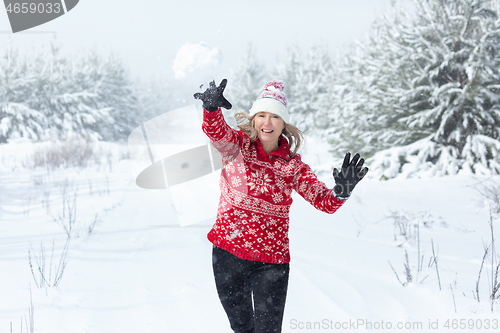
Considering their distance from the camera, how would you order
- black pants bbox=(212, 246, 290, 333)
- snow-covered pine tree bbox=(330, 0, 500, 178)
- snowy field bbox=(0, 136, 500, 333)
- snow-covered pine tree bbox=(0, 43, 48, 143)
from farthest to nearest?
snow-covered pine tree bbox=(0, 43, 48, 143) → snow-covered pine tree bbox=(330, 0, 500, 178) → snowy field bbox=(0, 136, 500, 333) → black pants bbox=(212, 246, 290, 333)

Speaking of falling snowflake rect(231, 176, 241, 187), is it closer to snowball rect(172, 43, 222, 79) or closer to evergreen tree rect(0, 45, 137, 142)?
snowball rect(172, 43, 222, 79)

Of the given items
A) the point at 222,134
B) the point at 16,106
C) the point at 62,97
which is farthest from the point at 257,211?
the point at 62,97

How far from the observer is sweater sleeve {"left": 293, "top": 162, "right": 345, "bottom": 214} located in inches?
66.4

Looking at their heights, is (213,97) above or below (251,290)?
above

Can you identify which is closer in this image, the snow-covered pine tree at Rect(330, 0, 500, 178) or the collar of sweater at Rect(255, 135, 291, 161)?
the collar of sweater at Rect(255, 135, 291, 161)

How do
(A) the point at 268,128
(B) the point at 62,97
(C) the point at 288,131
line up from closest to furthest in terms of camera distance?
(A) the point at 268,128, (C) the point at 288,131, (B) the point at 62,97

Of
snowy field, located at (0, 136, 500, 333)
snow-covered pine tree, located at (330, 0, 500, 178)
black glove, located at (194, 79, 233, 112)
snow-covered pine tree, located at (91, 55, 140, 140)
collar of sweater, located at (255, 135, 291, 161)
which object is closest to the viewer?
black glove, located at (194, 79, 233, 112)

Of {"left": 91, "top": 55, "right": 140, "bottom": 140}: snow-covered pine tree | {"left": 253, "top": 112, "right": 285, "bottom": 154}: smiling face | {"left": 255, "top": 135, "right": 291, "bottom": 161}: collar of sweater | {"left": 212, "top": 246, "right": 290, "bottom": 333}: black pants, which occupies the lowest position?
{"left": 91, "top": 55, "right": 140, "bottom": 140}: snow-covered pine tree

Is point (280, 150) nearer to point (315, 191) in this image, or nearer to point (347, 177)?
point (315, 191)

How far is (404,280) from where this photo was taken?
315 centimetres

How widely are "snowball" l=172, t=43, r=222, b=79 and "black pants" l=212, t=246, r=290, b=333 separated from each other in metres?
0.91

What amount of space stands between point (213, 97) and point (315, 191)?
640 millimetres

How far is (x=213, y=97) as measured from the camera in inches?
62.9

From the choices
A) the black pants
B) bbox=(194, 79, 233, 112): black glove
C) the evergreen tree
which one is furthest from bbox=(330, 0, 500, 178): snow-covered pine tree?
the evergreen tree
